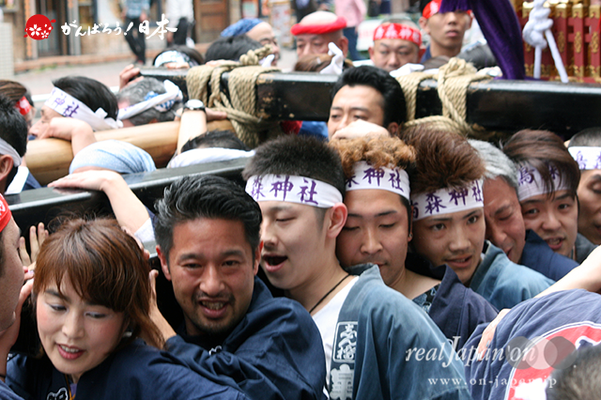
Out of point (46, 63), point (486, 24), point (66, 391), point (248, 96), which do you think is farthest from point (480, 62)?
point (46, 63)

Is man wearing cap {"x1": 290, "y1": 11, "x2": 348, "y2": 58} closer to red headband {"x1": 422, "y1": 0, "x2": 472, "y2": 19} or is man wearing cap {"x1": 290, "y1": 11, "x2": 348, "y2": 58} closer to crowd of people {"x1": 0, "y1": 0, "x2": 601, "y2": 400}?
red headband {"x1": 422, "y1": 0, "x2": 472, "y2": 19}

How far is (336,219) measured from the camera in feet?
5.87

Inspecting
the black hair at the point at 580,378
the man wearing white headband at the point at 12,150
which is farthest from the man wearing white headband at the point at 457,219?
the man wearing white headband at the point at 12,150

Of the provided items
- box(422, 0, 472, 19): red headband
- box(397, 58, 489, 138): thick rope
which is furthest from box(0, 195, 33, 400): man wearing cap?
box(422, 0, 472, 19): red headband

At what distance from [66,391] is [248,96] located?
1800 millimetres

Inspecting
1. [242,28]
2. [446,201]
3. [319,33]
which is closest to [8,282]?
[446,201]

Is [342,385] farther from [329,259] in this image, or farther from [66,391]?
[66,391]

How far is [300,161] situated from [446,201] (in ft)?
1.67

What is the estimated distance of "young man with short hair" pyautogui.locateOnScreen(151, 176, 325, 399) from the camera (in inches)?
52.9

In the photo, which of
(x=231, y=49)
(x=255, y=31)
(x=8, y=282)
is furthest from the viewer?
(x=255, y=31)

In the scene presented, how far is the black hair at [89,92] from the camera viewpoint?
2.97 meters

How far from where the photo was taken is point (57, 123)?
2584mm

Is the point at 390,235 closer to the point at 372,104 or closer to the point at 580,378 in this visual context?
the point at 372,104

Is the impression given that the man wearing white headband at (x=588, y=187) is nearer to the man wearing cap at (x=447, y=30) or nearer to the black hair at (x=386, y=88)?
the black hair at (x=386, y=88)
